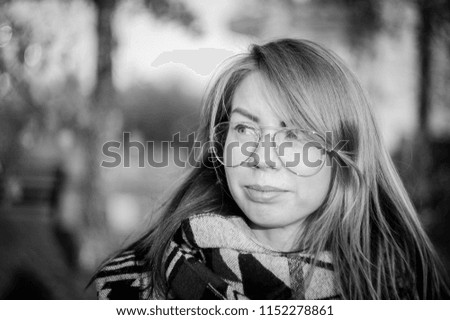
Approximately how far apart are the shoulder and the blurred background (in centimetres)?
113

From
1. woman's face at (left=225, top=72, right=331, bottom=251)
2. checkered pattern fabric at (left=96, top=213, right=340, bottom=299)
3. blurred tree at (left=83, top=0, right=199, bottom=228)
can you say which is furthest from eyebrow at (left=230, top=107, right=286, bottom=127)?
blurred tree at (left=83, top=0, right=199, bottom=228)

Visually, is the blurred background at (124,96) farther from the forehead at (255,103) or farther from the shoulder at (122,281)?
the forehead at (255,103)

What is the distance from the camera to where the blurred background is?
2367mm

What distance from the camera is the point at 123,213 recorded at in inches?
97.2

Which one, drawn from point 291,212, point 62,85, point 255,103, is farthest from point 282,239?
point 62,85

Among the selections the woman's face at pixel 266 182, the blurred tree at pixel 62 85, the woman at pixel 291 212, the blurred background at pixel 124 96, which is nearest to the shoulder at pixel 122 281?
the woman at pixel 291 212

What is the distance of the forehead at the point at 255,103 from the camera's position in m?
1.09

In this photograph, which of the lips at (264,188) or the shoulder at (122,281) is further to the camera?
the shoulder at (122,281)

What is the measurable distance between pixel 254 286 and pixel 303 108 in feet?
1.53

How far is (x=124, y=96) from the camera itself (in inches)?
95.4

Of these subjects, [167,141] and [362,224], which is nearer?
[362,224]

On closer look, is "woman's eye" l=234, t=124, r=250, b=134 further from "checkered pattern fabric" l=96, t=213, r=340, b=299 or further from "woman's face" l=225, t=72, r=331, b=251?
"checkered pattern fabric" l=96, t=213, r=340, b=299
